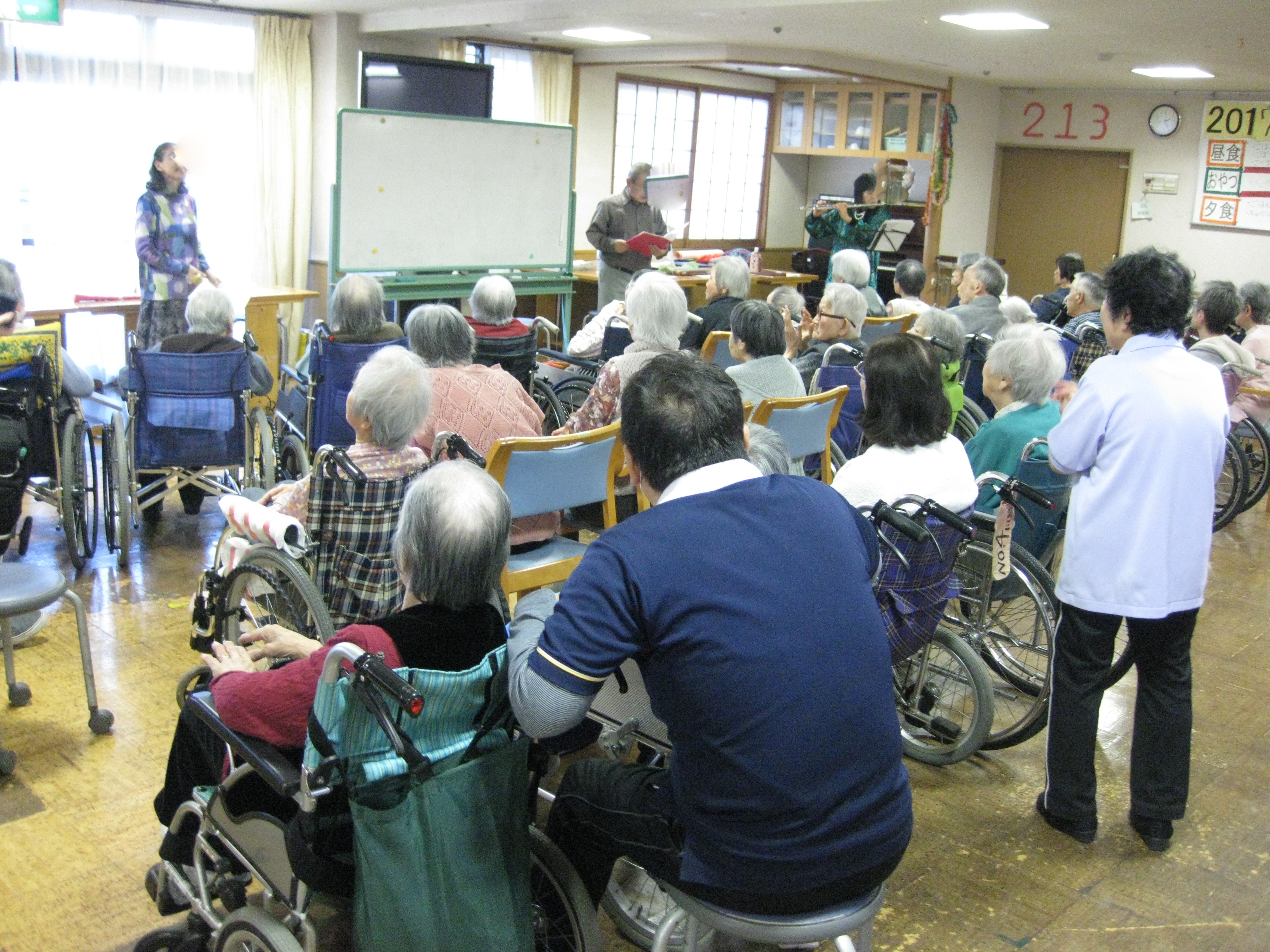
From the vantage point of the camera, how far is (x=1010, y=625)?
123 inches

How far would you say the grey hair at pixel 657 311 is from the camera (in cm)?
346

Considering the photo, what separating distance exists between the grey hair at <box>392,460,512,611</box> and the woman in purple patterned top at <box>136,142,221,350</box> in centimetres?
380

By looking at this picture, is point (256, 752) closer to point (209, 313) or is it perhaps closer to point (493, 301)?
point (209, 313)

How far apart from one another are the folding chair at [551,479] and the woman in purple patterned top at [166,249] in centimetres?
283

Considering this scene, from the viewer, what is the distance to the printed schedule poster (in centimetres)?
893

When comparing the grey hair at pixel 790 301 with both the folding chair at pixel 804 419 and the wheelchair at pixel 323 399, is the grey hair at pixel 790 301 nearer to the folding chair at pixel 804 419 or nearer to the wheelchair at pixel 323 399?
the folding chair at pixel 804 419

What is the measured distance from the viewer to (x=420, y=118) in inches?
248

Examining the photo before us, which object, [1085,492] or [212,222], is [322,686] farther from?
[212,222]

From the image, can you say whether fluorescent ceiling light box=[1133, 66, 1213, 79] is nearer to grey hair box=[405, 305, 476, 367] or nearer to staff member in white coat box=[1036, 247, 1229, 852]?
staff member in white coat box=[1036, 247, 1229, 852]

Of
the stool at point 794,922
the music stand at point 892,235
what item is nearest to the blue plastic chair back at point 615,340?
the stool at point 794,922

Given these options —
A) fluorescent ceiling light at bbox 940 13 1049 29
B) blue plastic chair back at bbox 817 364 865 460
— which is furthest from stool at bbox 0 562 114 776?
fluorescent ceiling light at bbox 940 13 1049 29

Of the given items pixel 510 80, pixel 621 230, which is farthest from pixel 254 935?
pixel 510 80

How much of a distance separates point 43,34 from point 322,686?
19.2ft

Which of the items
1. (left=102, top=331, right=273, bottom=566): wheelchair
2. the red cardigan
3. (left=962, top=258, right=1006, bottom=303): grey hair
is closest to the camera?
the red cardigan
